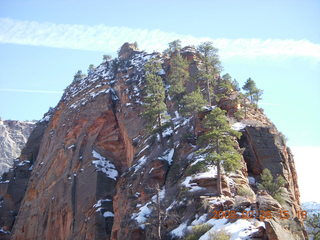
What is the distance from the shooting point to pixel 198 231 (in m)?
23.5

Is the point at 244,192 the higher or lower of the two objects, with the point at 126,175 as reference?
lower

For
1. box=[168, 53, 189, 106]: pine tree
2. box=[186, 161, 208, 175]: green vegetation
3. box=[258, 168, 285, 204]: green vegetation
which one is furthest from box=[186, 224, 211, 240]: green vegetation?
box=[168, 53, 189, 106]: pine tree

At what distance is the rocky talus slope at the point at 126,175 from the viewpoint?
28344 mm

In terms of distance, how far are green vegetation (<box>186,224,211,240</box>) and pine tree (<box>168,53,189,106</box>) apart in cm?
3072

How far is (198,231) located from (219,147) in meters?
9.60

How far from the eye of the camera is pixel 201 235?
23016mm

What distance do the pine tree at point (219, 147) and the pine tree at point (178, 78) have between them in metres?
21.1

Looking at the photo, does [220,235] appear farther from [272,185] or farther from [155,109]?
[155,109]

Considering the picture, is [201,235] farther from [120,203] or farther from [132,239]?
[120,203]

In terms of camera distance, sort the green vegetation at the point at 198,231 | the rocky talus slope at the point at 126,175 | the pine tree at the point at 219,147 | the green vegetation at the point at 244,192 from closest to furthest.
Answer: the green vegetation at the point at 198,231
the rocky talus slope at the point at 126,175
the pine tree at the point at 219,147
the green vegetation at the point at 244,192

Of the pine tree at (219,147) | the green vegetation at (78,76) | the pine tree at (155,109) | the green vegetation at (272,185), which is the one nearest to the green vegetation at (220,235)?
the pine tree at (219,147)

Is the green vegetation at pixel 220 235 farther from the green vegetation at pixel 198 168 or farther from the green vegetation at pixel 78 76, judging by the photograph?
the green vegetation at pixel 78 76
